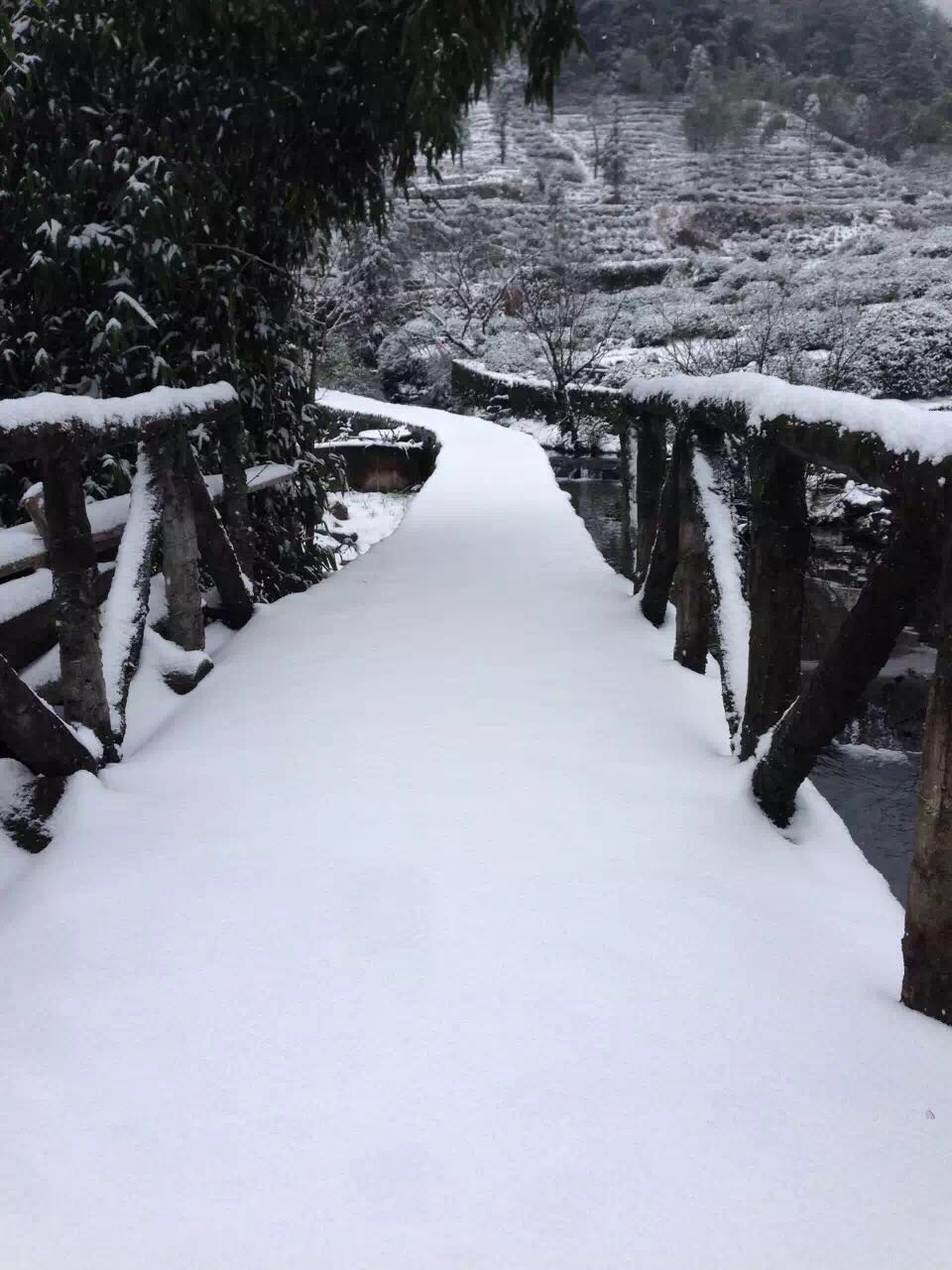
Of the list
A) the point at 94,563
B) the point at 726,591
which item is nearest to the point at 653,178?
the point at 726,591

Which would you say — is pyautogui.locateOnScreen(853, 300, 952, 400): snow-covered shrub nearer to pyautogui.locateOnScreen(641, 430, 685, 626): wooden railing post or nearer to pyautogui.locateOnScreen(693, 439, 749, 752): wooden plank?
pyautogui.locateOnScreen(641, 430, 685, 626): wooden railing post

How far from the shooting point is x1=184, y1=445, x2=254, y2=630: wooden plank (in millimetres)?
3504

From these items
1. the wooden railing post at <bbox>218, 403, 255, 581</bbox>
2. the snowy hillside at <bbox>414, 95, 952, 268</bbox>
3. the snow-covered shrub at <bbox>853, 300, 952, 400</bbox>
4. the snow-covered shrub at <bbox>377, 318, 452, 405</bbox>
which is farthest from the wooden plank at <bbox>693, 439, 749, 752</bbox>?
the snowy hillside at <bbox>414, 95, 952, 268</bbox>

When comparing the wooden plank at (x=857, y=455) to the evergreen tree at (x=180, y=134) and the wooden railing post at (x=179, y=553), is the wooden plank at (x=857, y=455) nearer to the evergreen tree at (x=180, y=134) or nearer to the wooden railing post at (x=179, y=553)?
the wooden railing post at (x=179, y=553)

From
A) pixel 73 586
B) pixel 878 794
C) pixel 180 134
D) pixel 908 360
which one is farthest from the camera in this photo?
pixel 908 360

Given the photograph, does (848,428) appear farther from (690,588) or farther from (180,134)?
(180,134)

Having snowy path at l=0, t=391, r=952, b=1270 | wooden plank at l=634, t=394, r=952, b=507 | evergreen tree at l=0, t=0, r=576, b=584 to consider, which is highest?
evergreen tree at l=0, t=0, r=576, b=584

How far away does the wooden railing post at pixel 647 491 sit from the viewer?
4484 mm

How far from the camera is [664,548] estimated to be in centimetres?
377

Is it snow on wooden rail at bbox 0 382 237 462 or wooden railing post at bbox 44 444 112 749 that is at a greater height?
snow on wooden rail at bbox 0 382 237 462

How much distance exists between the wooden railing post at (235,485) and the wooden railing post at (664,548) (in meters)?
1.87

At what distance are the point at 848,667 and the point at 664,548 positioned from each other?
6.74ft

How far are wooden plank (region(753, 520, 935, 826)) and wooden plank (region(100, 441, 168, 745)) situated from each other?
1751mm

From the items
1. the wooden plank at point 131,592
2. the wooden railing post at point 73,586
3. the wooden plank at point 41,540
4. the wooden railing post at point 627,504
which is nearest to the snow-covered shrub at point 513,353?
the wooden railing post at point 627,504
